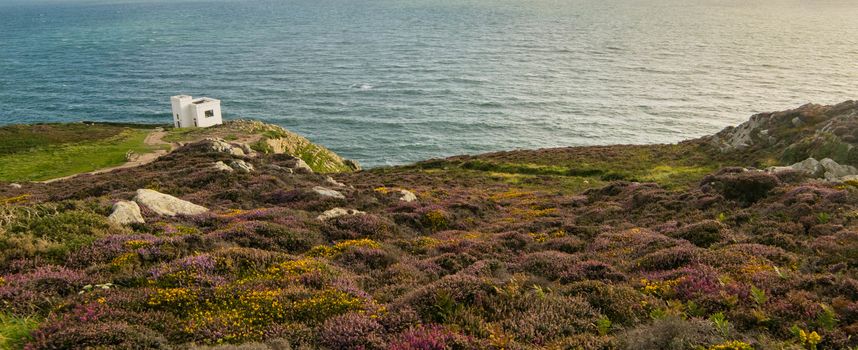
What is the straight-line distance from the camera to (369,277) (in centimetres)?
1393

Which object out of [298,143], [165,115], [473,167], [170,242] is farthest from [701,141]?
[165,115]

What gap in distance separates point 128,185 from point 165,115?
80609 millimetres

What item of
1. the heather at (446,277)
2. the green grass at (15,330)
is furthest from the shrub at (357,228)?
the green grass at (15,330)

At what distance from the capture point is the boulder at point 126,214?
722 inches

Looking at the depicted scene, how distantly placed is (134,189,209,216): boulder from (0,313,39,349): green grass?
38.7 feet

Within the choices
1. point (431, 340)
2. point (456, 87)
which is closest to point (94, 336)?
point (431, 340)

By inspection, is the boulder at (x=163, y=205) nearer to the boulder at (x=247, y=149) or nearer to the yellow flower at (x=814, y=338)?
the yellow flower at (x=814, y=338)

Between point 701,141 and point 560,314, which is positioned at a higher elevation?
point 560,314

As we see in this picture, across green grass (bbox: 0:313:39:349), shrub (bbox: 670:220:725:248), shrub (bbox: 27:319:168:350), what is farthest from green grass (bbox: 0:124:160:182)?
shrub (bbox: 670:220:725:248)

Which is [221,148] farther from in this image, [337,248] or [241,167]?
[337,248]

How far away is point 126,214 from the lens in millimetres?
19016

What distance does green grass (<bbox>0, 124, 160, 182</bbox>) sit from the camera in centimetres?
5220

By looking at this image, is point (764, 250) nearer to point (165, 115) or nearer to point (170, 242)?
point (170, 242)

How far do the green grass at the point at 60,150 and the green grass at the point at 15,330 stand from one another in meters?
48.4
